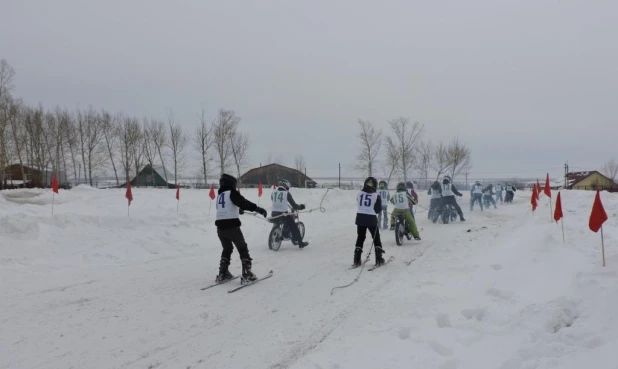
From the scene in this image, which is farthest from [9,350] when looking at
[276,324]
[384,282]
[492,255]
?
[492,255]

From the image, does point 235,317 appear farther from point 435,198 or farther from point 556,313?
point 435,198

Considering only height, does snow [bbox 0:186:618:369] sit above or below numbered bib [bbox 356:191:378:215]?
below

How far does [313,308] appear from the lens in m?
5.45

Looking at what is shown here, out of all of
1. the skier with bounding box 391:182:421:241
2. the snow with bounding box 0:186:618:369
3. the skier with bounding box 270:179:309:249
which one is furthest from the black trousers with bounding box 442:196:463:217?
the skier with bounding box 270:179:309:249

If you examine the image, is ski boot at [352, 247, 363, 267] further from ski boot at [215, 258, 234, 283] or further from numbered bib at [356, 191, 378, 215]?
ski boot at [215, 258, 234, 283]

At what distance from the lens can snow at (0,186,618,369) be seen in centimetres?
385

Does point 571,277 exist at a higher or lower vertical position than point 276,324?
higher

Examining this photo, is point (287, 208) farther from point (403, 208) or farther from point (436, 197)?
point (436, 197)

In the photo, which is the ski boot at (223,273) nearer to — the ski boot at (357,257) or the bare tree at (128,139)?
the ski boot at (357,257)

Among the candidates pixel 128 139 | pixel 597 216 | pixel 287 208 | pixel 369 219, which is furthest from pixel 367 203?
pixel 128 139

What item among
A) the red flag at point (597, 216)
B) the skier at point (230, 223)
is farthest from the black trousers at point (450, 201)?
the skier at point (230, 223)

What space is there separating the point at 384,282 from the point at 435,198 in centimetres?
1096

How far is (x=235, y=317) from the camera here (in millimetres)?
5156

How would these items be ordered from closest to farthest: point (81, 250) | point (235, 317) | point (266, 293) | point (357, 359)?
point (357, 359) < point (235, 317) < point (266, 293) < point (81, 250)
